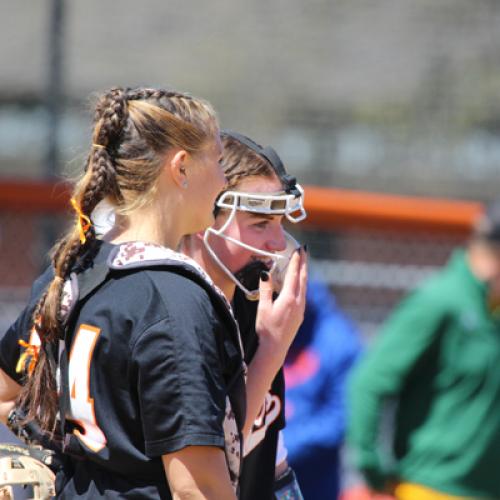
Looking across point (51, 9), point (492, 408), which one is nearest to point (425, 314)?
point (492, 408)

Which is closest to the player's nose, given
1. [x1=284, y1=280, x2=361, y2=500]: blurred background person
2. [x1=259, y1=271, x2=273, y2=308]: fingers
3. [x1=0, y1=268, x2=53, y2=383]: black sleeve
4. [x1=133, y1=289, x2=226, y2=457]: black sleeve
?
[x1=259, y1=271, x2=273, y2=308]: fingers

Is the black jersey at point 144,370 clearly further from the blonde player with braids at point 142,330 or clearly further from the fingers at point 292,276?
the fingers at point 292,276

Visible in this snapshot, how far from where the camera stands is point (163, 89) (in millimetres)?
2086

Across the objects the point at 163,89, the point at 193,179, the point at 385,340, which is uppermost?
the point at 163,89

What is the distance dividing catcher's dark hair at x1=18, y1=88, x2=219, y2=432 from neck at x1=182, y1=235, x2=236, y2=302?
17.2 inches

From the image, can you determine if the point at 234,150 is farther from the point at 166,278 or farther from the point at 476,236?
the point at 476,236

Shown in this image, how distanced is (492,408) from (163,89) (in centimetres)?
217

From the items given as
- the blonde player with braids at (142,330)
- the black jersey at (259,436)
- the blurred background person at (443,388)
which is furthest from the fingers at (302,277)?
the blurred background person at (443,388)

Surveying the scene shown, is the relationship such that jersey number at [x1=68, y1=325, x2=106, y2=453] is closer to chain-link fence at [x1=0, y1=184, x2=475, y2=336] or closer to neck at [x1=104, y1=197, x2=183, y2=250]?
neck at [x1=104, y1=197, x2=183, y2=250]

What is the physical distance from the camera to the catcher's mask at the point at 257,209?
2.36 meters

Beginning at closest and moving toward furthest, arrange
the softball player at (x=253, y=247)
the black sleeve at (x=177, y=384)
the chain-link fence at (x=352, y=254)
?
the black sleeve at (x=177, y=384) < the softball player at (x=253, y=247) < the chain-link fence at (x=352, y=254)

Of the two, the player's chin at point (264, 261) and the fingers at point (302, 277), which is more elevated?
the fingers at point (302, 277)

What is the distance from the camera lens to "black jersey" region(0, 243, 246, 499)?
5.92ft

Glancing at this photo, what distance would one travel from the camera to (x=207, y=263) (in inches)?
96.2
